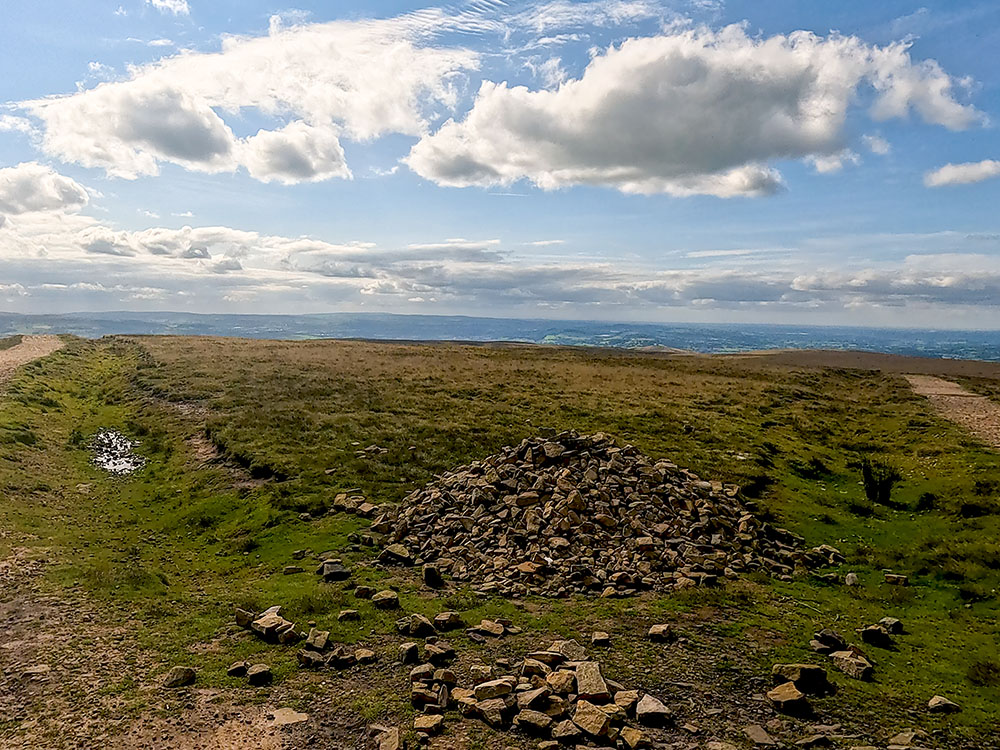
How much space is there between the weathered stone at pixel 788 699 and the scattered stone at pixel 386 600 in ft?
29.0

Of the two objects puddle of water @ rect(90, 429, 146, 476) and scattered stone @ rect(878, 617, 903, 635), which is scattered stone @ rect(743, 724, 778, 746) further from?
puddle of water @ rect(90, 429, 146, 476)

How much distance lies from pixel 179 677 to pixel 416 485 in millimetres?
14510

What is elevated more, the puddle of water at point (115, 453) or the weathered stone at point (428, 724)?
the weathered stone at point (428, 724)

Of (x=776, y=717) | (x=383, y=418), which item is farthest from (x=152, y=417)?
(x=776, y=717)

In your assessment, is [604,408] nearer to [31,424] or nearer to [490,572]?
[490,572]

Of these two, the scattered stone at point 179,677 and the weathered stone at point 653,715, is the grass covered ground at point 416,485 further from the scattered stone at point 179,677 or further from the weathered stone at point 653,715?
the weathered stone at point 653,715

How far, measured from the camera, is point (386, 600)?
15.5 metres

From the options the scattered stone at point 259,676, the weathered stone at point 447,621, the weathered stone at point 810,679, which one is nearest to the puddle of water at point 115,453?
the scattered stone at point 259,676

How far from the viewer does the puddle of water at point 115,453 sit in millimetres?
29703

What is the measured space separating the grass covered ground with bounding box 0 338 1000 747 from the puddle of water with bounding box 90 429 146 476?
0.77m

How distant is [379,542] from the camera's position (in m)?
20.1

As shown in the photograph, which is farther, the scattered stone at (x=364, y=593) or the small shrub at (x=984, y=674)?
the scattered stone at (x=364, y=593)

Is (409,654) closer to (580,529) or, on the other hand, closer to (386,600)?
(386,600)

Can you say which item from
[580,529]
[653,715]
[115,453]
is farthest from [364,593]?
[115,453]
